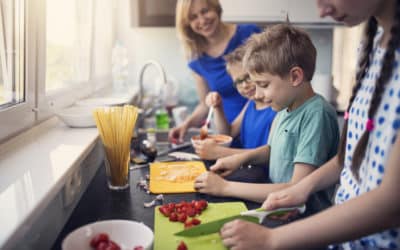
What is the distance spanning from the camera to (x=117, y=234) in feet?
2.49

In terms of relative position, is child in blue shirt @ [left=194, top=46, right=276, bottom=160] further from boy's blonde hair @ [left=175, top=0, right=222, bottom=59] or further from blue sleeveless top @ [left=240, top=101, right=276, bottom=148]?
boy's blonde hair @ [left=175, top=0, right=222, bottom=59]

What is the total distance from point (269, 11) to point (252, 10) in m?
0.11

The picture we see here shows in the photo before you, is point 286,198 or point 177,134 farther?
point 177,134

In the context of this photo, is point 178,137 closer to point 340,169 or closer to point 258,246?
point 340,169

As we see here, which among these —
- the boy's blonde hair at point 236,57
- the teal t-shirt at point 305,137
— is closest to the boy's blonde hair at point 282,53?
the teal t-shirt at point 305,137

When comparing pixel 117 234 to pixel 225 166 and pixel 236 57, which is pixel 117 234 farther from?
pixel 236 57

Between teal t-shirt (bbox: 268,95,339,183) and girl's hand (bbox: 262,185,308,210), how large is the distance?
0.43 ft

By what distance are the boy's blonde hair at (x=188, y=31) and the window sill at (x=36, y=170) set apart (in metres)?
0.75

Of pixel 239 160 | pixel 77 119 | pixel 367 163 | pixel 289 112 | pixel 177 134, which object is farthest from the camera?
pixel 177 134

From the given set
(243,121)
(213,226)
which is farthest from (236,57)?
(213,226)

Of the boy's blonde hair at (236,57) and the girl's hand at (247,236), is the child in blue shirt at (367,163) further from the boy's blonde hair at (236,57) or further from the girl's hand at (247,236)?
the boy's blonde hair at (236,57)

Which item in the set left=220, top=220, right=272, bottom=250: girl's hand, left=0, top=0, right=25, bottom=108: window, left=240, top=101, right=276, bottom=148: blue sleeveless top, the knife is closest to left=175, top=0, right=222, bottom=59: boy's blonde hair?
left=240, top=101, right=276, bottom=148: blue sleeveless top

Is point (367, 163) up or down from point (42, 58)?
down

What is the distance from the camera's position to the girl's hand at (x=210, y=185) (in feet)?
3.48
